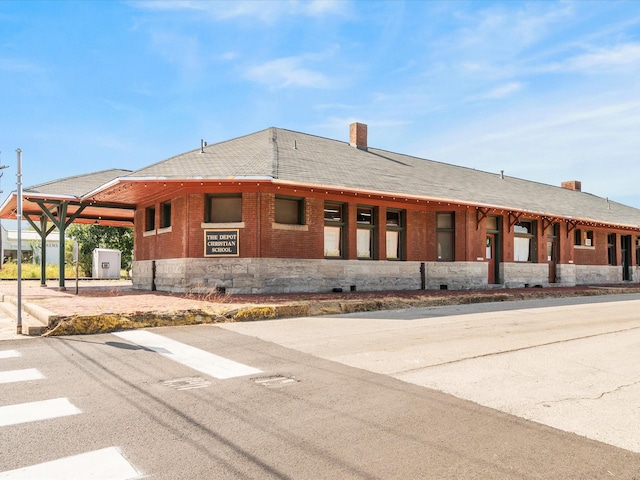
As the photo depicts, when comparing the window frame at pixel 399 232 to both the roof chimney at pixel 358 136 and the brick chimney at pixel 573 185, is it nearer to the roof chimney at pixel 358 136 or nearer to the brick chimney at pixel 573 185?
the roof chimney at pixel 358 136

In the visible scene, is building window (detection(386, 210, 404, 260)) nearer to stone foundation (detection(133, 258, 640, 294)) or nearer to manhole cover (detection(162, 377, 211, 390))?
stone foundation (detection(133, 258, 640, 294))

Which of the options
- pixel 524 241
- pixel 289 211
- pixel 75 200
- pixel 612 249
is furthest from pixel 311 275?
pixel 612 249

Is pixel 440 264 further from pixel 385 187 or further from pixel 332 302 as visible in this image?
→ pixel 332 302

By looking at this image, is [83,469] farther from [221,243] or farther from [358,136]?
[358,136]

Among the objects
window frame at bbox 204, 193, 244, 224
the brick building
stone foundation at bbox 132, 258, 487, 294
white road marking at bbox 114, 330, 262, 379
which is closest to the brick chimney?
the brick building

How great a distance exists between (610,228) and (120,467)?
33149 millimetres

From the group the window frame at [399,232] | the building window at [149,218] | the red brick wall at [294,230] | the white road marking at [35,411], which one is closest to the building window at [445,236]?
the red brick wall at [294,230]

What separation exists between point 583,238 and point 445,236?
1262 centimetres

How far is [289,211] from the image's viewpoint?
17.2 m

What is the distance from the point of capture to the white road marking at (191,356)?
21.0 ft

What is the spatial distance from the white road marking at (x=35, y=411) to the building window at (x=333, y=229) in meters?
13.5

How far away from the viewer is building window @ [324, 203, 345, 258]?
1816 cm

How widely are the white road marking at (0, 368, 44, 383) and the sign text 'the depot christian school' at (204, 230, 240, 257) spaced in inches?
390

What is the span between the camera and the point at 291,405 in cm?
498
